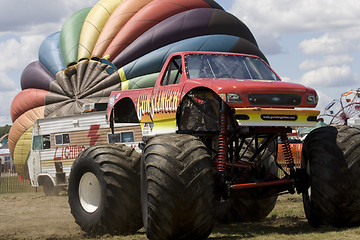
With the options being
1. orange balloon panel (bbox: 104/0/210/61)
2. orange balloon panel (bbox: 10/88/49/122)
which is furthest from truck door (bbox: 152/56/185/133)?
orange balloon panel (bbox: 10/88/49/122)

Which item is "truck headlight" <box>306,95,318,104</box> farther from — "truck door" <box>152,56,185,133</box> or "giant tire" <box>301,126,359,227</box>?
"truck door" <box>152,56,185,133</box>

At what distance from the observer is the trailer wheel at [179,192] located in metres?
7.42

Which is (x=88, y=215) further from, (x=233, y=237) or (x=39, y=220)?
(x=39, y=220)

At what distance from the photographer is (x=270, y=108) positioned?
8328 millimetres

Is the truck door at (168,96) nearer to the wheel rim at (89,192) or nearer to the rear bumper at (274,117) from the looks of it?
the rear bumper at (274,117)

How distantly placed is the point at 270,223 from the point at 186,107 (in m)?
2.66

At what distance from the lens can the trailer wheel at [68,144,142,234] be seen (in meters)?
9.05

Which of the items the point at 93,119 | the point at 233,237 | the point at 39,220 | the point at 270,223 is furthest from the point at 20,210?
the point at 233,237

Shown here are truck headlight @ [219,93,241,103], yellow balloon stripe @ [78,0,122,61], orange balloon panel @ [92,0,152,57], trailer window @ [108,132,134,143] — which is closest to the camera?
truck headlight @ [219,93,241,103]

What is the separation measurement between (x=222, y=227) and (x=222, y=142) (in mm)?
2353

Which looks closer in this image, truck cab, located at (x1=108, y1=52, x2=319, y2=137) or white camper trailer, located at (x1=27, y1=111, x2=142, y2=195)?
truck cab, located at (x1=108, y1=52, x2=319, y2=137)

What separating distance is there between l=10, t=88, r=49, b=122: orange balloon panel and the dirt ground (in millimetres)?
11477

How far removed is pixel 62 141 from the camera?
22.6 metres

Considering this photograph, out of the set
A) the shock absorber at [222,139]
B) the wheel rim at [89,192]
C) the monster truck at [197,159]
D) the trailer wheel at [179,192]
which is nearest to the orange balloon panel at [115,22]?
the monster truck at [197,159]
